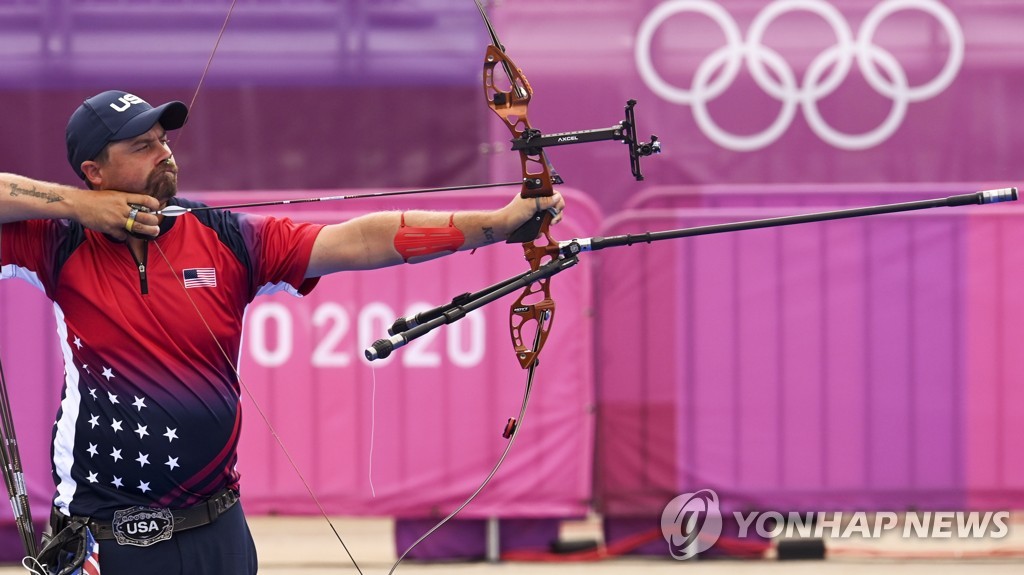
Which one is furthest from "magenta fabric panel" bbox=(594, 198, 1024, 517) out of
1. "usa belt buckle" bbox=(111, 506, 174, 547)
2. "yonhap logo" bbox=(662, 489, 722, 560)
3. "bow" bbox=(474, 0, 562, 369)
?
"usa belt buckle" bbox=(111, 506, 174, 547)

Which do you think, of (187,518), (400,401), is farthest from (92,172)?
(400,401)

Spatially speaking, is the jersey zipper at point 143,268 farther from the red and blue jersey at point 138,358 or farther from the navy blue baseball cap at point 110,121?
the navy blue baseball cap at point 110,121

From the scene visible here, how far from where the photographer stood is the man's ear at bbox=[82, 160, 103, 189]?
3305mm

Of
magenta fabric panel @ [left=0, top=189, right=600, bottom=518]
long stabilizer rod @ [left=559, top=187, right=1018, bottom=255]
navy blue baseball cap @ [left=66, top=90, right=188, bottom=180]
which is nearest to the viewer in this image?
long stabilizer rod @ [left=559, top=187, right=1018, bottom=255]

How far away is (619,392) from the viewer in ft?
19.3

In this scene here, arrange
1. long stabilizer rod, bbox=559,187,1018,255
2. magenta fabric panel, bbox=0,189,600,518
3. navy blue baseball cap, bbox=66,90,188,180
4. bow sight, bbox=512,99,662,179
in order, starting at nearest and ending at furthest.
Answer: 1. long stabilizer rod, bbox=559,187,1018,255
2. bow sight, bbox=512,99,662,179
3. navy blue baseball cap, bbox=66,90,188,180
4. magenta fabric panel, bbox=0,189,600,518

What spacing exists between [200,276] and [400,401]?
2666 mm

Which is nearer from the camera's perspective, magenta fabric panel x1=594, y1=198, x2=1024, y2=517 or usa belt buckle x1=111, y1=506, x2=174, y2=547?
usa belt buckle x1=111, y1=506, x2=174, y2=547

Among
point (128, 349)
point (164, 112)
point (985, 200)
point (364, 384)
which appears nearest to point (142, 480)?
point (128, 349)

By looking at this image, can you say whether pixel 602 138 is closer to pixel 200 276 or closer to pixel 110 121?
pixel 200 276

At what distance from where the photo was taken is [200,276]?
326 centimetres

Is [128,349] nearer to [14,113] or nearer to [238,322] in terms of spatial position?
[238,322]

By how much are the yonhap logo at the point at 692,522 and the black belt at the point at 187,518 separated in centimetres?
297

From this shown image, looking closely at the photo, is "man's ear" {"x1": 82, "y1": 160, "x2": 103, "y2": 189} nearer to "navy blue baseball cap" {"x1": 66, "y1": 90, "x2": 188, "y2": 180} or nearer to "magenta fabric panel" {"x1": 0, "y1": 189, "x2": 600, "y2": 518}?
"navy blue baseball cap" {"x1": 66, "y1": 90, "x2": 188, "y2": 180}
